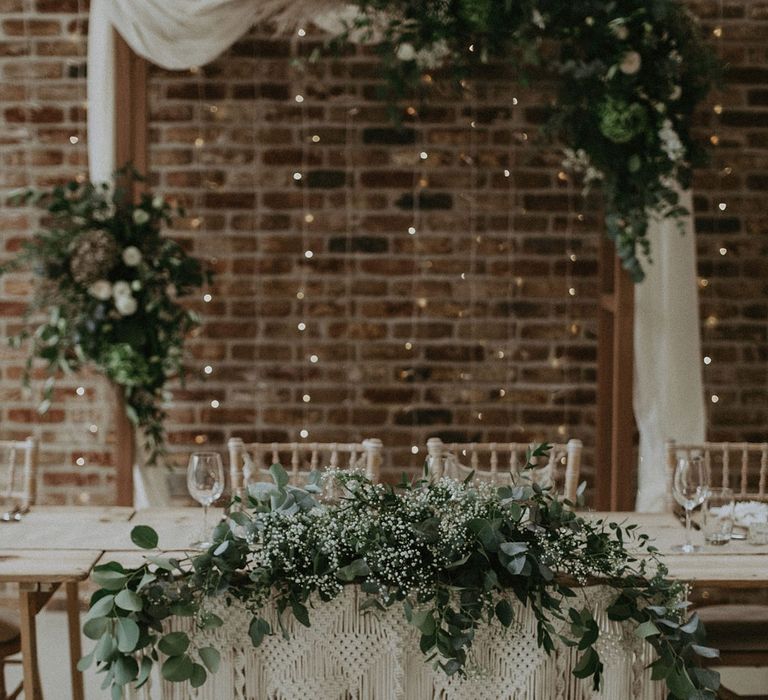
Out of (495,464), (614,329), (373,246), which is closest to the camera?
(495,464)

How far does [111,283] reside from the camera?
10.7 feet

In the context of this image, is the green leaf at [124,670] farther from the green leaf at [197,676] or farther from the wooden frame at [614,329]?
the wooden frame at [614,329]

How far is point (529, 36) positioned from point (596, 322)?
1239mm

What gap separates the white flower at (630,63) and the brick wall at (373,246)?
3.18ft

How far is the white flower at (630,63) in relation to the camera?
9.64ft

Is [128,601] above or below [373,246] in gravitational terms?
below

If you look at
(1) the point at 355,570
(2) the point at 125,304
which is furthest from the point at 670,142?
(1) the point at 355,570

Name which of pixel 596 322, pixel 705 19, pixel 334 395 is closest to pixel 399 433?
pixel 334 395

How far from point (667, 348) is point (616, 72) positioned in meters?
0.90

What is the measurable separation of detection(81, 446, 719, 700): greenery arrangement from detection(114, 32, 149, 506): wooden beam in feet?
5.58

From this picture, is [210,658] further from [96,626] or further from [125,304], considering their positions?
[125,304]

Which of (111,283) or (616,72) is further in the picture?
(111,283)

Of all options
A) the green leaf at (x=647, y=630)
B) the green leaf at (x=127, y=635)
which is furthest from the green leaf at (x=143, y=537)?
the green leaf at (x=647, y=630)

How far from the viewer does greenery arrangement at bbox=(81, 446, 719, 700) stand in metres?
1.61
